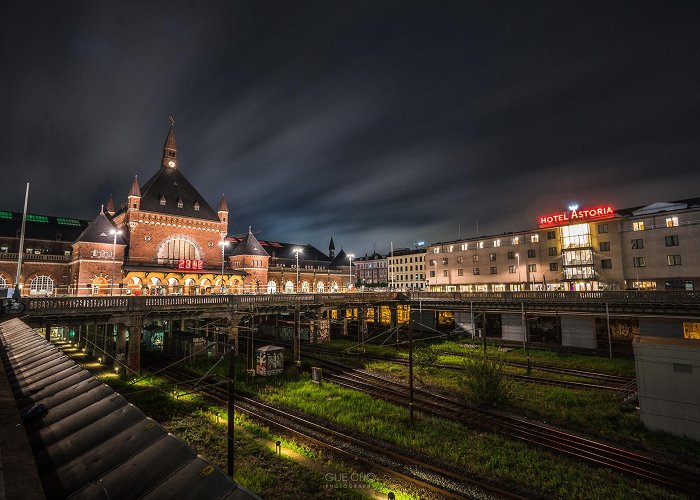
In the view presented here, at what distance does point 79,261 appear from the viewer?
51688 mm

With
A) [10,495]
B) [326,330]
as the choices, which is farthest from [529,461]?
[326,330]

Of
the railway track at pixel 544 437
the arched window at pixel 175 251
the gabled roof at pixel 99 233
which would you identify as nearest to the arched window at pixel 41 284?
the gabled roof at pixel 99 233

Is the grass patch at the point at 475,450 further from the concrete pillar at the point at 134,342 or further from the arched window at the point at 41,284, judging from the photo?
the arched window at the point at 41,284

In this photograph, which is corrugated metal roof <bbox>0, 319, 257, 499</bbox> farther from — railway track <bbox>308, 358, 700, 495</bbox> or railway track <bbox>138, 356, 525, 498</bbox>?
railway track <bbox>308, 358, 700, 495</bbox>

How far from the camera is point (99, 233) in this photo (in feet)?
176

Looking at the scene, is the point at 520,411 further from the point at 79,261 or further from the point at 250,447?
the point at 79,261

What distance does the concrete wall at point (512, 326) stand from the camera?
47094mm

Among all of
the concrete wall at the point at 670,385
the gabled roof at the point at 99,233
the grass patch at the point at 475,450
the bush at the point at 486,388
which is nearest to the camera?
→ the grass patch at the point at 475,450

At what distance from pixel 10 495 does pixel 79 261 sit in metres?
59.7

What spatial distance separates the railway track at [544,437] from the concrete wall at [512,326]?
87.0 feet

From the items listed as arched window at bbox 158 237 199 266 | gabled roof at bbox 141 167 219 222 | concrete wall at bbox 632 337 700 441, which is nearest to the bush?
concrete wall at bbox 632 337 700 441

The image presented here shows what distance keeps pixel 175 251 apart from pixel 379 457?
56.9 m

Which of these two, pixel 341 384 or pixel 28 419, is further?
pixel 341 384

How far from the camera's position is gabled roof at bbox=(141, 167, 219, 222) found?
61203 mm
